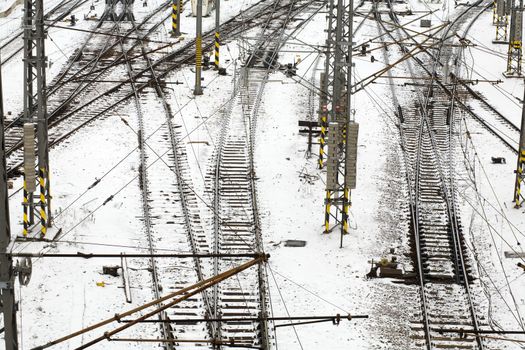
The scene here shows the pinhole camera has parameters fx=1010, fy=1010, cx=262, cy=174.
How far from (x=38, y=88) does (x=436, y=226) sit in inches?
361

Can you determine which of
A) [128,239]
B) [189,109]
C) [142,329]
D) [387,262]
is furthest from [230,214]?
[189,109]

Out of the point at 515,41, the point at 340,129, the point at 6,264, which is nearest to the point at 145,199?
the point at 340,129

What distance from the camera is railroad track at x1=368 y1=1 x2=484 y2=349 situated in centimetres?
1780

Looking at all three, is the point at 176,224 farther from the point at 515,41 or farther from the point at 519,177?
the point at 515,41

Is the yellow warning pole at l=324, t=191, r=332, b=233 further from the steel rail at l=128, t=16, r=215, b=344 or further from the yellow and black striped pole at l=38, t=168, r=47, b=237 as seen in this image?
the yellow and black striped pole at l=38, t=168, r=47, b=237

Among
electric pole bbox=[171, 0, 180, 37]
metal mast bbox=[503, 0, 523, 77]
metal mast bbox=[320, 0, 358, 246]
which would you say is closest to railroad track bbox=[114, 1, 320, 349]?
metal mast bbox=[320, 0, 358, 246]

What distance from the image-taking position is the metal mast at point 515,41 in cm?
3609

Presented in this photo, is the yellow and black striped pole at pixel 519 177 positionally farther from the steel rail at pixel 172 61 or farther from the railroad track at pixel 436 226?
the steel rail at pixel 172 61

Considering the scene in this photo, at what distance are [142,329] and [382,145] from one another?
523 inches

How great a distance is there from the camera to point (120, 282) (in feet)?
62.5

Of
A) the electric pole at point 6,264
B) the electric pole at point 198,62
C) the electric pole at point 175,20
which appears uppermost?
the electric pole at point 175,20

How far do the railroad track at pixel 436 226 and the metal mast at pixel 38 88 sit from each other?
7.84m

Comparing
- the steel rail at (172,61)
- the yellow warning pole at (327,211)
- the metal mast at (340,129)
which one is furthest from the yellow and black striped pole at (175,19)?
the yellow warning pole at (327,211)

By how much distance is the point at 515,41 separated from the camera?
3725 cm
